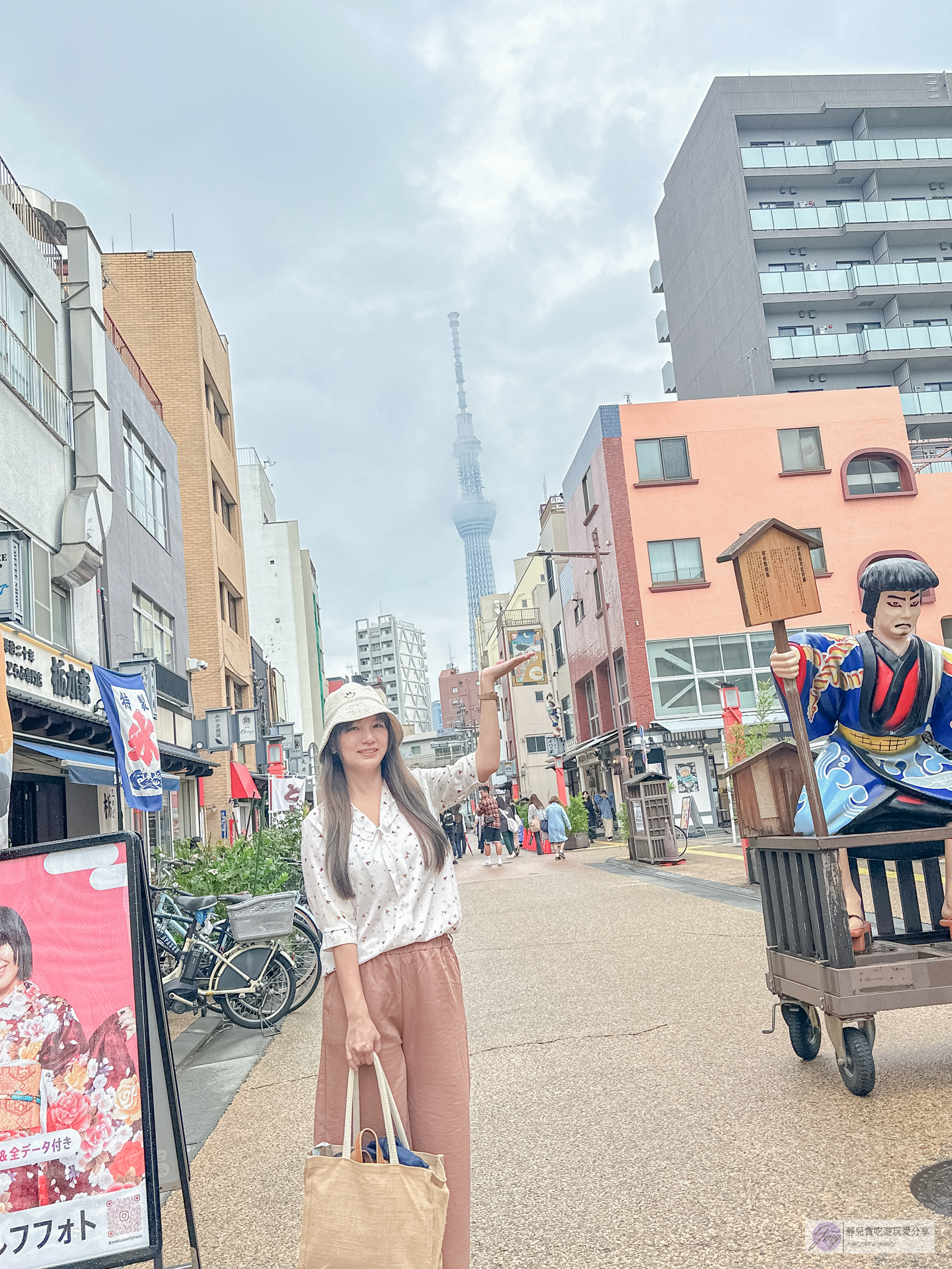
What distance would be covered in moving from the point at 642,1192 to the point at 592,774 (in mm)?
40688

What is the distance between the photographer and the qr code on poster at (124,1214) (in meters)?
2.95

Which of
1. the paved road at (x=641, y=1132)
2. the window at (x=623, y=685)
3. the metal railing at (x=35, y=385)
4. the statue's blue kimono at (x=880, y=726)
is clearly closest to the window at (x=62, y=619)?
the metal railing at (x=35, y=385)

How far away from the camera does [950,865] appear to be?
14.8 feet

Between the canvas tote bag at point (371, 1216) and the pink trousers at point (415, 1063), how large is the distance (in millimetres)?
380

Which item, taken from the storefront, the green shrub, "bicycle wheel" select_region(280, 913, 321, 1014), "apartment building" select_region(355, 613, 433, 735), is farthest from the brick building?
"bicycle wheel" select_region(280, 913, 321, 1014)

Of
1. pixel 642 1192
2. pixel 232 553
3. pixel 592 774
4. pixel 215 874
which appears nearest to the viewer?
pixel 642 1192

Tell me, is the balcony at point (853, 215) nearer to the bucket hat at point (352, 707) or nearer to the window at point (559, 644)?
the window at point (559, 644)

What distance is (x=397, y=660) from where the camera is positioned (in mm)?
162250

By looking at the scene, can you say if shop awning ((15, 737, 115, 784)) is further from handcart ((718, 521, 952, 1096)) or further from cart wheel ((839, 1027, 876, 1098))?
cart wheel ((839, 1027, 876, 1098))

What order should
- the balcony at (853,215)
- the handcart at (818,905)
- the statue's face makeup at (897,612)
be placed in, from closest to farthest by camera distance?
the handcart at (818,905), the statue's face makeup at (897,612), the balcony at (853,215)

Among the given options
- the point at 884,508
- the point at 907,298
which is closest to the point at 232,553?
the point at 884,508

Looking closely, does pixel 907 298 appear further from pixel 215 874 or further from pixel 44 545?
pixel 215 874

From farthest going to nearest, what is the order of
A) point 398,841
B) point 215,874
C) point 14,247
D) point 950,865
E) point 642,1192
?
1. point 14,247
2. point 215,874
3. point 950,865
4. point 642,1192
5. point 398,841

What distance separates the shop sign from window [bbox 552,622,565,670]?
36.1 metres
